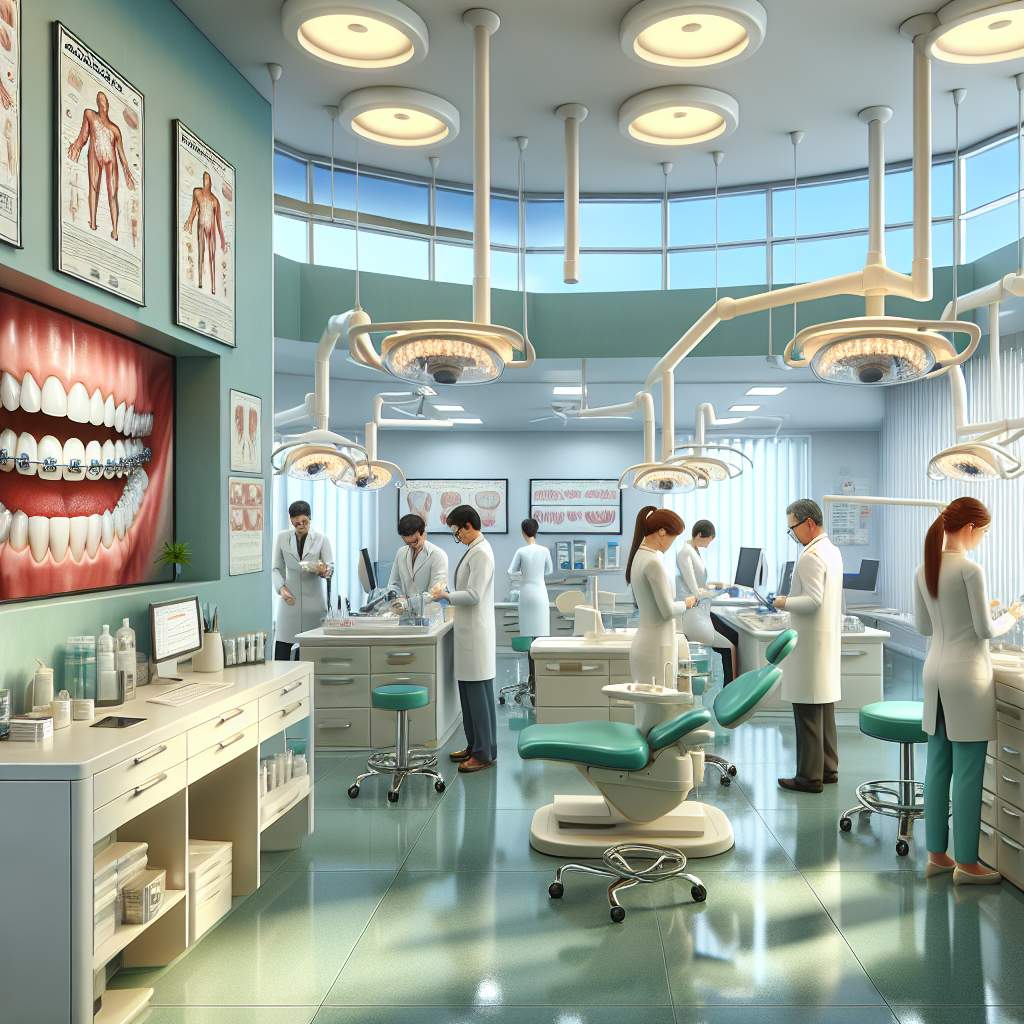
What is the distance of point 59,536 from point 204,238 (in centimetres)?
160

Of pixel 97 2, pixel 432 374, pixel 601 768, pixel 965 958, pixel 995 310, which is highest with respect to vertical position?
pixel 97 2

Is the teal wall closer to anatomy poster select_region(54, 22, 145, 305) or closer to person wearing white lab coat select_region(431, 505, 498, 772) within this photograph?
anatomy poster select_region(54, 22, 145, 305)

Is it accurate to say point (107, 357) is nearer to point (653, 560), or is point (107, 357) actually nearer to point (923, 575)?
point (653, 560)

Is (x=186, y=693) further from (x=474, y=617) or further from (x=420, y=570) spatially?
(x=420, y=570)

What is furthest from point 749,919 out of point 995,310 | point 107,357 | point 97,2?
point 97,2

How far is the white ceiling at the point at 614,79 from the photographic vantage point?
4.32m

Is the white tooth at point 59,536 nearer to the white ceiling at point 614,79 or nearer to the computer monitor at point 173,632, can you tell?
the computer monitor at point 173,632

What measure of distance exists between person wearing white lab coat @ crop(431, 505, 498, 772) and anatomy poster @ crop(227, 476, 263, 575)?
1.45 meters

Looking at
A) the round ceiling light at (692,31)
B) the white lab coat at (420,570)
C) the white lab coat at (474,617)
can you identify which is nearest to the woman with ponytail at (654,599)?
the white lab coat at (474,617)

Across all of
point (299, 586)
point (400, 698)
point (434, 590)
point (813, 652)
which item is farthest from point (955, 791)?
point (299, 586)

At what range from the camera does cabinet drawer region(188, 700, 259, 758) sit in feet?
10.7

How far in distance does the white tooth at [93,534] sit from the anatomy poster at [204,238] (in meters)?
0.94

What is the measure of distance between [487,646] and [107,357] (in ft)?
10.2

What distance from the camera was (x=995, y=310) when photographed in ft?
18.5
